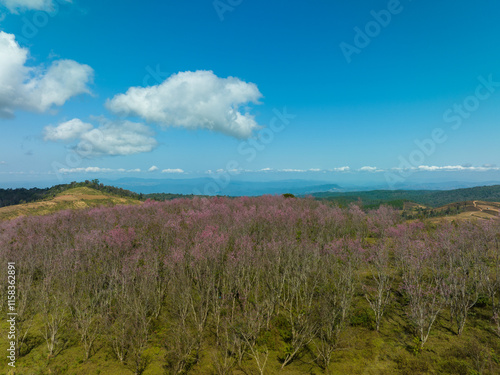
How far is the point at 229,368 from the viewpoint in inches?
773

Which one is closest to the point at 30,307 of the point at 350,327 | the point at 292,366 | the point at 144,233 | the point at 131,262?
the point at 131,262

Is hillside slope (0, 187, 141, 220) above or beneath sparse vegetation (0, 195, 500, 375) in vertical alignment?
above

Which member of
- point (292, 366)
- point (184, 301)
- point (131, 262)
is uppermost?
point (131, 262)

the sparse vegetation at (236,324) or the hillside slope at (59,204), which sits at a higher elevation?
the hillside slope at (59,204)

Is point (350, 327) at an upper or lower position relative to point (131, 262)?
lower

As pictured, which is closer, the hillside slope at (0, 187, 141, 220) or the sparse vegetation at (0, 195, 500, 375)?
the sparse vegetation at (0, 195, 500, 375)

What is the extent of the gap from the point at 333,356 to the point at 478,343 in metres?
14.4

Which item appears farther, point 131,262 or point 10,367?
point 131,262

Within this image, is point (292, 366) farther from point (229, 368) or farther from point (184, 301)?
point (184, 301)

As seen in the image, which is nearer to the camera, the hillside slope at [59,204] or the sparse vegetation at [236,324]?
the sparse vegetation at [236,324]

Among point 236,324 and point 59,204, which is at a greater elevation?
point 59,204

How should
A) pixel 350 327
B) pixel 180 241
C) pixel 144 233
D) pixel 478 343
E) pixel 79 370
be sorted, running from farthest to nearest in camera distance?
pixel 144 233 → pixel 180 241 → pixel 350 327 → pixel 478 343 → pixel 79 370

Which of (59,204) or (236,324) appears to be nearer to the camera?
(236,324)

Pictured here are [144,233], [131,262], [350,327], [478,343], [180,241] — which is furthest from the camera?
[144,233]
